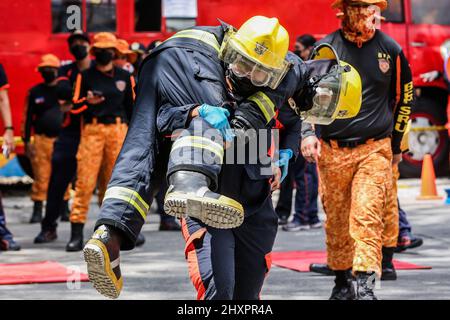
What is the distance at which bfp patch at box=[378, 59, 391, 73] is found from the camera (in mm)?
8156

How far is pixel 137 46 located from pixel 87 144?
11.7ft

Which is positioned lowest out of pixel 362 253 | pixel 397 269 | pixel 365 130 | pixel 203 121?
pixel 397 269

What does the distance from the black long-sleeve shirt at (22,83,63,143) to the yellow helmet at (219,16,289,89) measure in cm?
821

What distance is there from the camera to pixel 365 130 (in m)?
8.09

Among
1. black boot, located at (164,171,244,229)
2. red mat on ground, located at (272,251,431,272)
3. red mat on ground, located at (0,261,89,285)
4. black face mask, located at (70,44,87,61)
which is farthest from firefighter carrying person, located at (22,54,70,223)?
black boot, located at (164,171,244,229)

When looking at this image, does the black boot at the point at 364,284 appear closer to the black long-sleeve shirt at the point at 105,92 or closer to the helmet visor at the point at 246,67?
the helmet visor at the point at 246,67

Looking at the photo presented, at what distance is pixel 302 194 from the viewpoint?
41.0 ft

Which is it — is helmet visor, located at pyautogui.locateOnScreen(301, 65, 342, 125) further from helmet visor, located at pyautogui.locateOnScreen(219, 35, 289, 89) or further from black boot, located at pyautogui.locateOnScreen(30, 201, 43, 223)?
black boot, located at pyautogui.locateOnScreen(30, 201, 43, 223)

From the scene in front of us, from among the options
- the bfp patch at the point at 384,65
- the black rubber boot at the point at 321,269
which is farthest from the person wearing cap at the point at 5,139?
the bfp patch at the point at 384,65

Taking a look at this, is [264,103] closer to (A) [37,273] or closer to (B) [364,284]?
(B) [364,284]

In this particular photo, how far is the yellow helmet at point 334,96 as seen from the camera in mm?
5926
